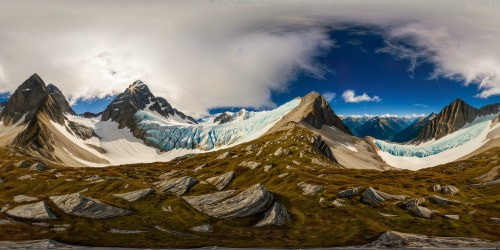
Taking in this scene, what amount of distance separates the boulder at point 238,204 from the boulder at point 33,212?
5808 centimetres

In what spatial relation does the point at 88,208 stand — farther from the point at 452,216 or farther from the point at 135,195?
the point at 452,216

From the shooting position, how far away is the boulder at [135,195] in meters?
191

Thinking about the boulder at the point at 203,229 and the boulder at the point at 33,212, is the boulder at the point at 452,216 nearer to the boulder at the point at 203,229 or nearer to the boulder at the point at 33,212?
the boulder at the point at 203,229

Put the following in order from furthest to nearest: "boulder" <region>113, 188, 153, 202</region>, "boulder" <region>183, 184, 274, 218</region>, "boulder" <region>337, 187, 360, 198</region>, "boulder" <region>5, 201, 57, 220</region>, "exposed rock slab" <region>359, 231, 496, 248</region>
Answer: "boulder" <region>337, 187, 360, 198</region> → "boulder" <region>113, 188, 153, 202</region> → "boulder" <region>183, 184, 274, 218</region> → "boulder" <region>5, 201, 57, 220</region> → "exposed rock slab" <region>359, 231, 496, 248</region>

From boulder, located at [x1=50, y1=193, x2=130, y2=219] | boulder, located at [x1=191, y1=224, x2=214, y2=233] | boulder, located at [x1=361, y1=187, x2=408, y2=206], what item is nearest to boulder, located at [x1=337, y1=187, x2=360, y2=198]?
boulder, located at [x1=361, y1=187, x2=408, y2=206]

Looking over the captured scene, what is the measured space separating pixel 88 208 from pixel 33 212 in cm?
1945

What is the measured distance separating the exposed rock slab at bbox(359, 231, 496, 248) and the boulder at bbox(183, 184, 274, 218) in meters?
50.4

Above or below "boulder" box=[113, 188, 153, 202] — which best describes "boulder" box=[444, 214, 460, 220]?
below

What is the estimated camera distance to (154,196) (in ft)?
639

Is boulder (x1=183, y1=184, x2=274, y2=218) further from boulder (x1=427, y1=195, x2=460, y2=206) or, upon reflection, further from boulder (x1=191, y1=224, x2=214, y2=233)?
boulder (x1=427, y1=195, x2=460, y2=206)

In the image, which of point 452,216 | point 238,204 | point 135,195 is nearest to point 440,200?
point 452,216

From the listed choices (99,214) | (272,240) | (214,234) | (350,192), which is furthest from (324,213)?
(99,214)

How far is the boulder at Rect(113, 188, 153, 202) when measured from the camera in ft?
625

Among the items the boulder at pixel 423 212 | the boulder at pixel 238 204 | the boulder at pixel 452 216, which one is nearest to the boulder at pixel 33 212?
the boulder at pixel 238 204
